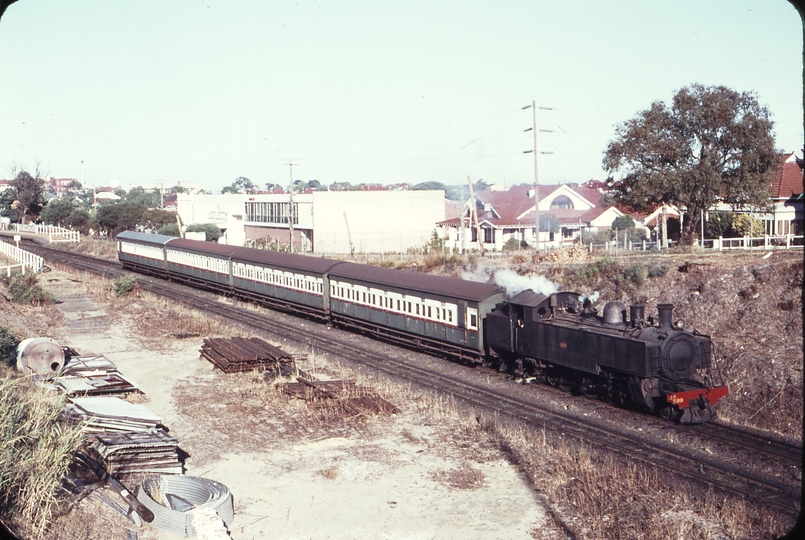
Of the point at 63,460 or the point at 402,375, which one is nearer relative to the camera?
the point at 63,460

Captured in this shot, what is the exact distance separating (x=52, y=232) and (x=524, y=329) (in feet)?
254

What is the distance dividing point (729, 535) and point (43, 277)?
151 feet

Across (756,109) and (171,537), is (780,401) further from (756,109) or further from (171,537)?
(756,109)

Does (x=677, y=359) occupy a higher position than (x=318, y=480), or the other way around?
(x=677, y=359)

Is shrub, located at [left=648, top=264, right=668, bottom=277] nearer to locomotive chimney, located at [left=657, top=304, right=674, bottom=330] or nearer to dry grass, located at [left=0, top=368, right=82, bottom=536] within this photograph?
locomotive chimney, located at [left=657, top=304, right=674, bottom=330]

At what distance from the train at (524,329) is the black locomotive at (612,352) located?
0.03m

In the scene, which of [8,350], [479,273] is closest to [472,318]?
[8,350]

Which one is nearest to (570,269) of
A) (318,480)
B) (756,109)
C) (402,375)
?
(756,109)

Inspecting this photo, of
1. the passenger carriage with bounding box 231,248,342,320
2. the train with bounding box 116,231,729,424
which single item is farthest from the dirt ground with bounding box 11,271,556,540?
the passenger carriage with bounding box 231,248,342,320

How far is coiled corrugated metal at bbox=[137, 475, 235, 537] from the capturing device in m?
11.2

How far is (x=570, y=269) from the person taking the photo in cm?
3416

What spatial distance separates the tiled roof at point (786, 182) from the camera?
140ft

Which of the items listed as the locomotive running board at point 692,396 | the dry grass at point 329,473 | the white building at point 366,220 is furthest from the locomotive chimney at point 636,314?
Answer: the white building at point 366,220

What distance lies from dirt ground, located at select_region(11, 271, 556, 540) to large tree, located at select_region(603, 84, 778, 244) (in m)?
22.0
